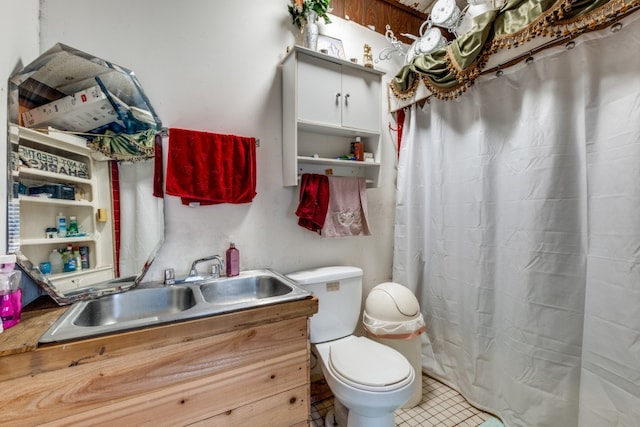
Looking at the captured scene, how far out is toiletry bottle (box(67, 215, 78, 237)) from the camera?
4.09 ft

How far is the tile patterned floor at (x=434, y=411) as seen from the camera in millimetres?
1591

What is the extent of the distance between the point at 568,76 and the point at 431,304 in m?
1.45

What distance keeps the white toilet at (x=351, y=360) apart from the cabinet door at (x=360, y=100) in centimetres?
94

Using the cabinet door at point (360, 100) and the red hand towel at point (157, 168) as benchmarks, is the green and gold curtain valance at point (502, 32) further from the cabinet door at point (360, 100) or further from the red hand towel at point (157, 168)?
the red hand towel at point (157, 168)

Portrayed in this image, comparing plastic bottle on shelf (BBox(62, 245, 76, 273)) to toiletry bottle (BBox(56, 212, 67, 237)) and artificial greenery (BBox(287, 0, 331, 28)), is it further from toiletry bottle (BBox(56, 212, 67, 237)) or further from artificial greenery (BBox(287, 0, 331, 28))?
artificial greenery (BBox(287, 0, 331, 28))

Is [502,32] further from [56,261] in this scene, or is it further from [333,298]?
[56,261]

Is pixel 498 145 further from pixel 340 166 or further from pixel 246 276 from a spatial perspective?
pixel 246 276

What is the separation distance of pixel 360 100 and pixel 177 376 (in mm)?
1701

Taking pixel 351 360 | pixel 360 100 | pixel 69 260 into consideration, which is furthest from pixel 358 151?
pixel 69 260

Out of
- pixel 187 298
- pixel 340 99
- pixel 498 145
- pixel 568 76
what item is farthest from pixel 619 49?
pixel 187 298

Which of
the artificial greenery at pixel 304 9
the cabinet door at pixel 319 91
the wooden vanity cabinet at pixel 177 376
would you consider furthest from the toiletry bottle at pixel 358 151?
the wooden vanity cabinet at pixel 177 376

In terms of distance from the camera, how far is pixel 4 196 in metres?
1.05

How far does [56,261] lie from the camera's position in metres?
1.21

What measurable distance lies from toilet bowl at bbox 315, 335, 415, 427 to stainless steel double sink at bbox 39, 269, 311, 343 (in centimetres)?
42
